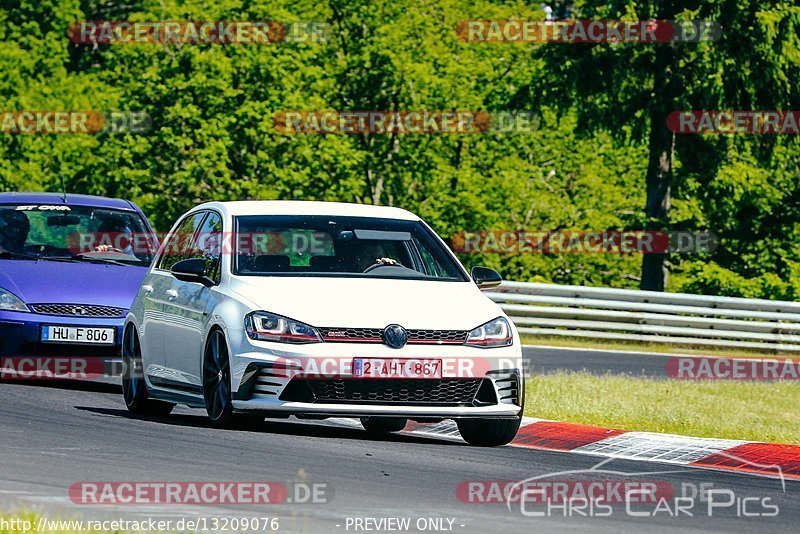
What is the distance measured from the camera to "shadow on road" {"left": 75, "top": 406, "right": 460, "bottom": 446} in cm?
1108

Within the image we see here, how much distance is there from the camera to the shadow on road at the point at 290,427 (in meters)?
11.1

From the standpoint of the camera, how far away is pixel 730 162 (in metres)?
33.0

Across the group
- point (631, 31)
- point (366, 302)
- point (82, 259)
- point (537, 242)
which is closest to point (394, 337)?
point (366, 302)

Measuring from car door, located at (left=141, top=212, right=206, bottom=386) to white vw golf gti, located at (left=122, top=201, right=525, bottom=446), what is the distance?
2cm

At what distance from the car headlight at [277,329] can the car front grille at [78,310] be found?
13.2 ft

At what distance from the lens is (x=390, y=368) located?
33.3 ft

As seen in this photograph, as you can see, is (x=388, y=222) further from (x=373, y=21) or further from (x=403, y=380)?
(x=373, y=21)

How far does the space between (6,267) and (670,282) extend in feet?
113

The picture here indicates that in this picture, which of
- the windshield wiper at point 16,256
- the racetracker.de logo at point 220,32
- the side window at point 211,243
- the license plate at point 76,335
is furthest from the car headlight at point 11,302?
the racetracker.de logo at point 220,32

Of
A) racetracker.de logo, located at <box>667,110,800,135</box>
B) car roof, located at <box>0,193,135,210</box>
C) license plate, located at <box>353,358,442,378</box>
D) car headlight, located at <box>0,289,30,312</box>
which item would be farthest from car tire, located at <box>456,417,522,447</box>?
racetracker.de logo, located at <box>667,110,800,135</box>

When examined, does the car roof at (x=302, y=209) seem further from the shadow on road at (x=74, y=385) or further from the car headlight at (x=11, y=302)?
the shadow on road at (x=74, y=385)

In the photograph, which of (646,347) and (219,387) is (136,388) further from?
(646,347)

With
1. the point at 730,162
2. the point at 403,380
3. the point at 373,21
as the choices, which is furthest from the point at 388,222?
the point at 373,21

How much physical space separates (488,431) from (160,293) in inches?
107
